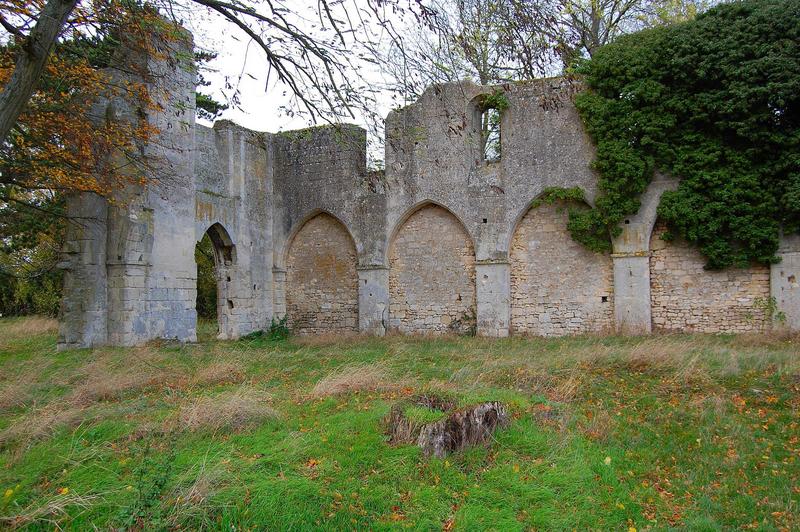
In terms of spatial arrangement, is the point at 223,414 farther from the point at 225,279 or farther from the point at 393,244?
the point at 393,244

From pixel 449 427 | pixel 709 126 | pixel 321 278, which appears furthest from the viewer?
pixel 321 278

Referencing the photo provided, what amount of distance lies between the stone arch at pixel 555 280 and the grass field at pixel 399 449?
481 cm

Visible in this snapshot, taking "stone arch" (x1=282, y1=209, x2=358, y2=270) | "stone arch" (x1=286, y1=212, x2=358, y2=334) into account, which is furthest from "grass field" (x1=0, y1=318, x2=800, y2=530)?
"stone arch" (x1=282, y1=209, x2=358, y2=270)

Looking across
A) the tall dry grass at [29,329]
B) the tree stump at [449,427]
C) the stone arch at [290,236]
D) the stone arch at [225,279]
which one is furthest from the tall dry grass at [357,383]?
the tall dry grass at [29,329]

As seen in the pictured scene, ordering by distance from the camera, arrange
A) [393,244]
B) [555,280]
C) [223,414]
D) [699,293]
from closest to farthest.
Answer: [223,414] → [699,293] → [555,280] → [393,244]

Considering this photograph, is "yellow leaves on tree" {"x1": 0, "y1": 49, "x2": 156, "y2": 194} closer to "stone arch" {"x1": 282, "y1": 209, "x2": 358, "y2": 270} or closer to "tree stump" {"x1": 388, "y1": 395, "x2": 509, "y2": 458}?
"stone arch" {"x1": 282, "y1": 209, "x2": 358, "y2": 270}

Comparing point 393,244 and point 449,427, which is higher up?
point 393,244

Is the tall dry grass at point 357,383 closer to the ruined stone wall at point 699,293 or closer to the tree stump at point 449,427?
the tree stump at point 449,427

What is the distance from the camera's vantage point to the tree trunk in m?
4.72

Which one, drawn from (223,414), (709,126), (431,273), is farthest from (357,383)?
(709,126)

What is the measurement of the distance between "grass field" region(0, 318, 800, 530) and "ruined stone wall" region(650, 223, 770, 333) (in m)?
4.17

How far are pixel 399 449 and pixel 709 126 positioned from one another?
10.6 metres

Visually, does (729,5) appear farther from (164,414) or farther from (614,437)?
(164,414)

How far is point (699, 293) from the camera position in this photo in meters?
12.3
